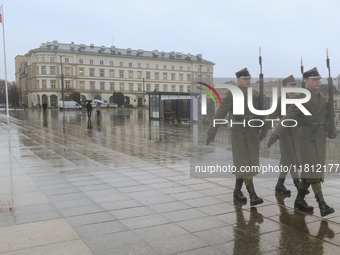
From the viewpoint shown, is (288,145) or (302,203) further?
(288,145)

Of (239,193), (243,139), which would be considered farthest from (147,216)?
(243,139)

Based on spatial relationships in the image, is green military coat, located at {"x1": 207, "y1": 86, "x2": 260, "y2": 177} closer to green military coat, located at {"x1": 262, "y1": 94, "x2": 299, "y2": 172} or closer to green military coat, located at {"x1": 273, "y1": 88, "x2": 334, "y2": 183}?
green military coat, located at {"x1": 262, "y1": 94, "x2": 299, "y2": 172}

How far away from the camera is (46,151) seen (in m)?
11.4

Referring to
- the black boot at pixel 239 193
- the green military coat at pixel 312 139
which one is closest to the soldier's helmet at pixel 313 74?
the green military coat at pixel 312 139

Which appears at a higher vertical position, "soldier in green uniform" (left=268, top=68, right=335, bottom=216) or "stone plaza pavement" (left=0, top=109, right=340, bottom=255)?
"soldier in green uniform" (left=268, top=68, right=335, bottom=216)

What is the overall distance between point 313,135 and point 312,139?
52mm

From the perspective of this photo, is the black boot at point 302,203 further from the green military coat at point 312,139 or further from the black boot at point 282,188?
the black boot at point 282,188

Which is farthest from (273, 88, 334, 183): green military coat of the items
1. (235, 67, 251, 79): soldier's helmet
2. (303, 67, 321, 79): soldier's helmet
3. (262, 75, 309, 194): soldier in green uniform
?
(235, 67, 251, 79): soldier's helmet

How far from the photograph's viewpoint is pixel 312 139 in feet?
16.0

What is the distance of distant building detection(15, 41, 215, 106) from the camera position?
9681 centimetres

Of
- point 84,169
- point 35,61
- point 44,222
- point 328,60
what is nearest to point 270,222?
point 328,60

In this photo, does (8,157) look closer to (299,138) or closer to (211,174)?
(211,174)

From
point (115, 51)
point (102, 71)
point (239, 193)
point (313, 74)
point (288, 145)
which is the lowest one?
point (239, 193)

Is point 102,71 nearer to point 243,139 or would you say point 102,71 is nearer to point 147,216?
point 243,139
